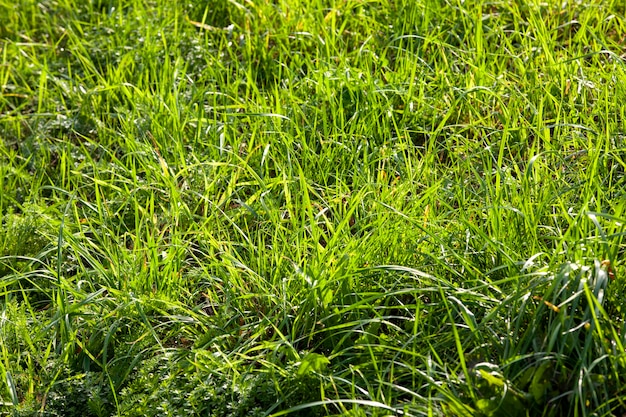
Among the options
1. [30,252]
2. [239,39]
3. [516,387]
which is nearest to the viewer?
[516,387]

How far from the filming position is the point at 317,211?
125 inches

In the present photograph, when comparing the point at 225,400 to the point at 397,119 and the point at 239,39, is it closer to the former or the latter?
the point at 397,119

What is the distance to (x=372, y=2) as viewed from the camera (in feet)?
13.8

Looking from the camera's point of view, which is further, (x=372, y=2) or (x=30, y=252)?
(x=372, y=2)

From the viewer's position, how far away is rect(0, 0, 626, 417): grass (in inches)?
97.7

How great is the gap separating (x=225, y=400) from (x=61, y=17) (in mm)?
2737

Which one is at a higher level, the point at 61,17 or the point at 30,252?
the point at 61,17

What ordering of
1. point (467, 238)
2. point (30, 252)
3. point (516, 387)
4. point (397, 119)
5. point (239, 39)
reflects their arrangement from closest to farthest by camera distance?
point (516, 387)
point (467, 238)
point (30, 252)
point (397, 119)
point (239, 39)

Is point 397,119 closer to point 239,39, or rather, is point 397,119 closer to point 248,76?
point 248,76

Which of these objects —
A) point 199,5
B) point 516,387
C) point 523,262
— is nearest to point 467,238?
point 523,262

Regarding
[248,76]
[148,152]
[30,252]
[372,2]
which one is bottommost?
[30,252]

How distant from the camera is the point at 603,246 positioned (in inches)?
97.7

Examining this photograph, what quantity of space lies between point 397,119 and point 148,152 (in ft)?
3.40

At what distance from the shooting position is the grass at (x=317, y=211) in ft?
8.14
